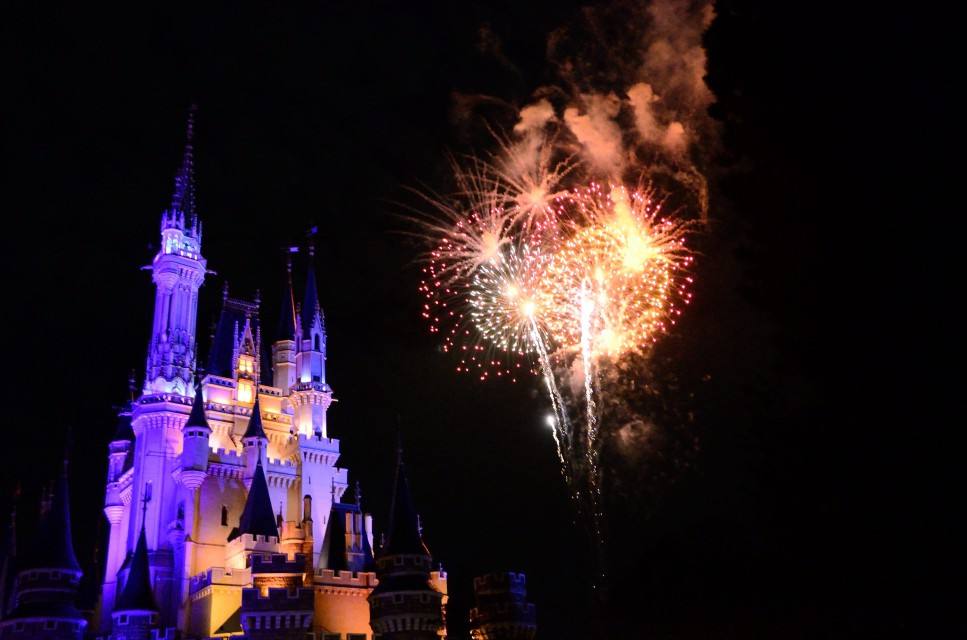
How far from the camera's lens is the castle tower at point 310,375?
4988 centimetres

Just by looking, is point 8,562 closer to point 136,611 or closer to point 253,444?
point 253,444

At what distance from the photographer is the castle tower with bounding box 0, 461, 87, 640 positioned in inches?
1239

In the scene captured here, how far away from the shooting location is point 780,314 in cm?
2108

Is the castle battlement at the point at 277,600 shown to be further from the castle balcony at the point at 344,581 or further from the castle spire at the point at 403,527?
the castle balcony at the point at 344,581

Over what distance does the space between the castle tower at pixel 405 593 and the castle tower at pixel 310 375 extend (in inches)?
710

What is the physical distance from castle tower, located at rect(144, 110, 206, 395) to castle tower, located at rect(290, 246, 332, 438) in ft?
19.7

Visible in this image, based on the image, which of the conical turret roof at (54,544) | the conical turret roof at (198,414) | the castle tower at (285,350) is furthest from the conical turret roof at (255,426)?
the conical turret roof at (54,544)

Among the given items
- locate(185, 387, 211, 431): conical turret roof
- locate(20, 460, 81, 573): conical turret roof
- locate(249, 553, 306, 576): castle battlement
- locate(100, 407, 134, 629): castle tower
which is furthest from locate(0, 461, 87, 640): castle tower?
locate(100, 407, 134, 629): castle tower

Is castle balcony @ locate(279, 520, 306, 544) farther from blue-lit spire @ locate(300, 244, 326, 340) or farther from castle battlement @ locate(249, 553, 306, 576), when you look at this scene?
blue-lit spire @ locate(300, 244, 326, 340)

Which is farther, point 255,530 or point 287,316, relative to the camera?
point 287,316

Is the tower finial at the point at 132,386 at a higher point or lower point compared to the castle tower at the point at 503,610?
higher

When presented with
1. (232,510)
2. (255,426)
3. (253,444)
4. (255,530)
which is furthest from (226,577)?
(255,426)

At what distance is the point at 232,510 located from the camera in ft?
145

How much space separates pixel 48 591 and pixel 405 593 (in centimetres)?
1325
